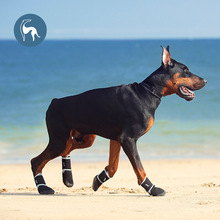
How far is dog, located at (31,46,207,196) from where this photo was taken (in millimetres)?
7371

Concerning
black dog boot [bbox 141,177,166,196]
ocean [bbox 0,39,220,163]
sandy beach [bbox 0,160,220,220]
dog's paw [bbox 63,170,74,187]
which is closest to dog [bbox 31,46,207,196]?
black dog boot [bbox 141,177,166,196]

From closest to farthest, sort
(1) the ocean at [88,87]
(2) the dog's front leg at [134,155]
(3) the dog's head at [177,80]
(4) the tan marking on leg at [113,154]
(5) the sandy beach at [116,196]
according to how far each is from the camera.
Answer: (5) the sandy beach at [116,196], (2) the dog's front leg at [134,155], (3) the dog's head at [177,80], (4) the tan marking on leg at [113,154], (1) the ocean at [88,87]

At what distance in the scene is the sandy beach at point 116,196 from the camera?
6438mm

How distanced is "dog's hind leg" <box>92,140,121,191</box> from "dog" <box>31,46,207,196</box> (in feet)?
1.02

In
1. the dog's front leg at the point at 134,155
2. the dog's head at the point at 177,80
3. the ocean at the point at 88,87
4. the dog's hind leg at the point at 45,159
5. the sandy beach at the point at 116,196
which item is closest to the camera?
the sandy beach at the point at 116,196

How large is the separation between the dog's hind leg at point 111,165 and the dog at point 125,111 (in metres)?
0.31

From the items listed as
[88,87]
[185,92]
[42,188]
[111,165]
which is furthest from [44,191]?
[88,87]

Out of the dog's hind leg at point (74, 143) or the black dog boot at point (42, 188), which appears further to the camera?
the black dog boot at point (42, 188)

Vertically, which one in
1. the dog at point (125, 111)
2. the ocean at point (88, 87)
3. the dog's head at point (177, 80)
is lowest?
the ocean at point (88, 87)

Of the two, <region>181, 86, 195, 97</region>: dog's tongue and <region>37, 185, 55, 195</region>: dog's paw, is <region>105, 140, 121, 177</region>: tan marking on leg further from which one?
<region>181, 86, 195, 97</region>: dog's tongue

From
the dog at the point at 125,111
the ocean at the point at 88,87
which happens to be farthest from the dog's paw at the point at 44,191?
the ocean at the point at 88,87

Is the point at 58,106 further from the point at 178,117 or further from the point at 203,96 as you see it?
the point at 203,96

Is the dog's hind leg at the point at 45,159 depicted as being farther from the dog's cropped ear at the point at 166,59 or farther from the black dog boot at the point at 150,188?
the dog's cropped ear at the point at 166,59

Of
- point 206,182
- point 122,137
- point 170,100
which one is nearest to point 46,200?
point 122,137
